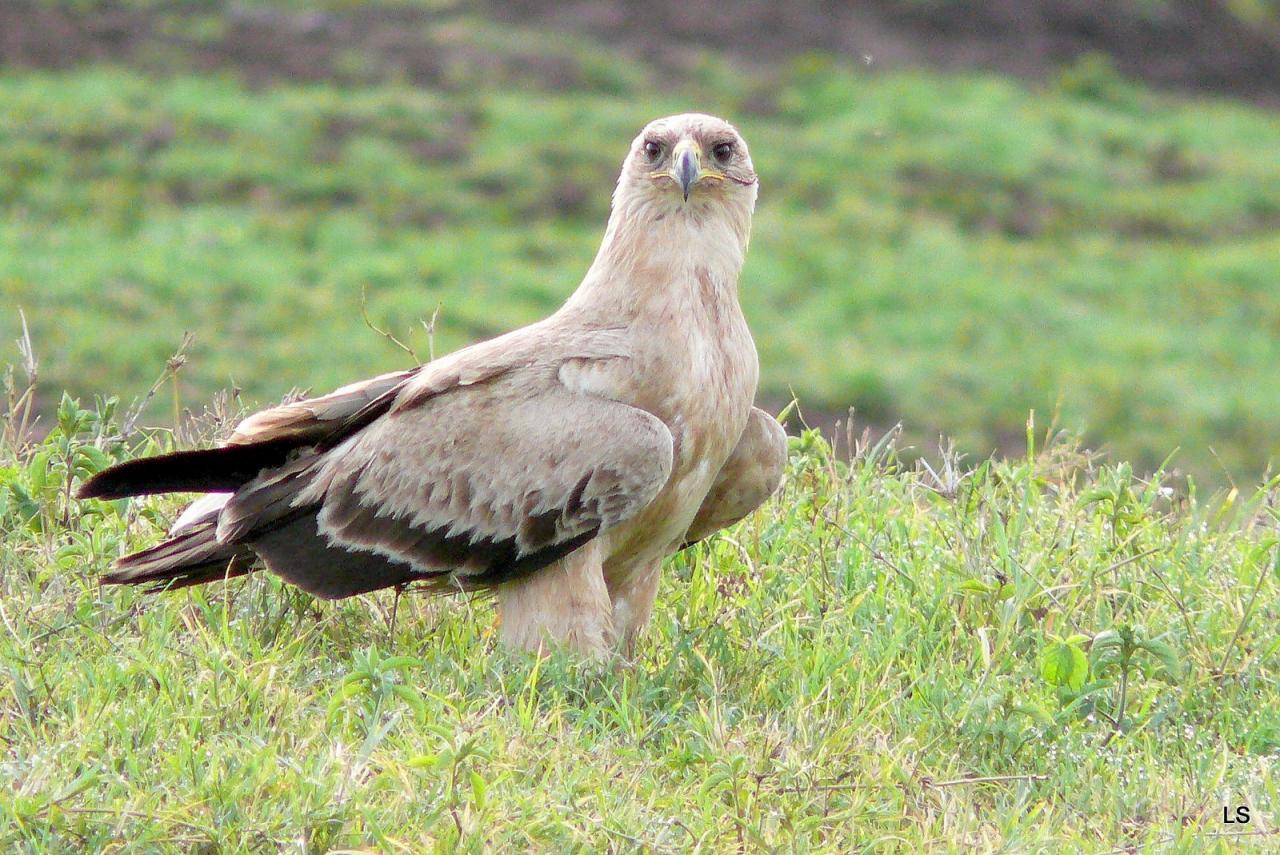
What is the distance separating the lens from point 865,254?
13133 millimetres

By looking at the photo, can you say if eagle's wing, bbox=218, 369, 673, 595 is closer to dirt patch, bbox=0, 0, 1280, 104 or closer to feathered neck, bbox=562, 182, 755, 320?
feathered neck, bbox=562, 182, 755, 320

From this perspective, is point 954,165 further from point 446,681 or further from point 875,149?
point 446,681

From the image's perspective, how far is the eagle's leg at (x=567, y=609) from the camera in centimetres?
475

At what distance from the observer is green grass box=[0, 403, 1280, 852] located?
385cm

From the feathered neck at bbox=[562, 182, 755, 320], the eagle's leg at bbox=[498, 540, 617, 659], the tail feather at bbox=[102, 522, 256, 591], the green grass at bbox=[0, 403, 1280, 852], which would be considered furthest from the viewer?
the feathered neck at bbox=[562, 182, 755, 320]

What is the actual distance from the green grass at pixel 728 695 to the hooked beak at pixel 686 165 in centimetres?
113

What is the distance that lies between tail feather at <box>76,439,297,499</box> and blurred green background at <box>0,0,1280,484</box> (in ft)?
16.6

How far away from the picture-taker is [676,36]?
16.7 metres

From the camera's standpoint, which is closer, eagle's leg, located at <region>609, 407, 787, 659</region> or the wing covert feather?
the wing covert feather

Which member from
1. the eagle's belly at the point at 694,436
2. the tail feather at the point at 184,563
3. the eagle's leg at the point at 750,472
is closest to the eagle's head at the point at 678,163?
the eagle's belly at the point at 694,436

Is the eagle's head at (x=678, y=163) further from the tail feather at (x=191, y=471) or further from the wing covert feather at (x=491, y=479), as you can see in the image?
the tail feather at (x=191, y=471)

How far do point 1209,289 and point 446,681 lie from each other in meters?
9.98

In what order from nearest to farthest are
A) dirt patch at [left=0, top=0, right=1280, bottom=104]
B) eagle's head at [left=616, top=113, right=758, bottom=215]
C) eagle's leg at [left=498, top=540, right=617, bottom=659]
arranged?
eagle's leg at [left=498, top=540, right=617, bottom=659]
eagle's head at [left=616, top=113, right=758, bottom=215]
dirt patch at [left=0, top=0, right=1280, bottom=104]

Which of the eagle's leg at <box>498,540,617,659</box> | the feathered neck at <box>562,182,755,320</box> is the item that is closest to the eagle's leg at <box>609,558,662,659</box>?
the eagle's leg at <box>498,540,617,659</box>
